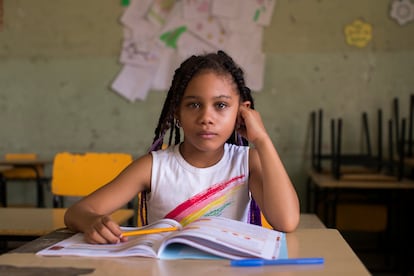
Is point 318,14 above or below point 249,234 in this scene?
above

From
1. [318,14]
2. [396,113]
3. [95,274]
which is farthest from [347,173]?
[95,274]

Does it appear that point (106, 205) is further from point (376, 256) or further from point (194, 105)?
point (376, 256)

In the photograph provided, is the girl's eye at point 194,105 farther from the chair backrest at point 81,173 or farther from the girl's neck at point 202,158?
the chair backrest at point 81,173

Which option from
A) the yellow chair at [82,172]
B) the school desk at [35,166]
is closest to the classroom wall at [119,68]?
the school desk at [35,166]

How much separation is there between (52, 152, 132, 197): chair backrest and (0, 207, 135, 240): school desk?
386 mm

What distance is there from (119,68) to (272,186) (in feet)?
9.95

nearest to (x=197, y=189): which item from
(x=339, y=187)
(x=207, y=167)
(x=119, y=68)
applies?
(x=207, y=167)

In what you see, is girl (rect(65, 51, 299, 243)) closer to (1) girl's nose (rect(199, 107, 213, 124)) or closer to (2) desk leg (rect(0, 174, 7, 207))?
(1) girl's nose (rect(199, 107, 213, 124))

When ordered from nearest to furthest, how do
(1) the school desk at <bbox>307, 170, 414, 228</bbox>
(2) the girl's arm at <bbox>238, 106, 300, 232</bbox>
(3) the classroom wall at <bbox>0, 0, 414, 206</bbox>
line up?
(2) the girl's arm at <bbox>238, 106, 300, 232</bbox> < (1) the school desk at <bbox>307, 170, 414, 228</bbox> < (3) the classroom wall at <bbox>0, 0, 414, 206</bbox>

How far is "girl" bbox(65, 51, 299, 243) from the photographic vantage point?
1148 millimetres

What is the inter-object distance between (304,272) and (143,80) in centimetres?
334

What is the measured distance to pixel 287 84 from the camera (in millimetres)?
3848

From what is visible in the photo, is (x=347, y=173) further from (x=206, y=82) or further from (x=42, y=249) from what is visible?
(x=42, y=249)

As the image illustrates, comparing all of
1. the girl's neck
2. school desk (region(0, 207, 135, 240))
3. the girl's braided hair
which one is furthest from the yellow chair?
the girl's neck
